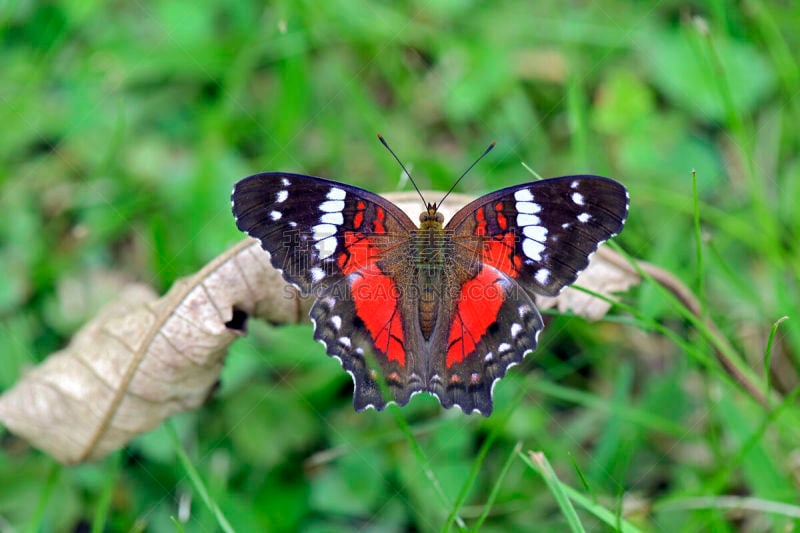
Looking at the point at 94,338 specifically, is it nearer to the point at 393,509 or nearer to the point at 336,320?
the point at 336,320

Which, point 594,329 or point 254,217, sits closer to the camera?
point 254,217

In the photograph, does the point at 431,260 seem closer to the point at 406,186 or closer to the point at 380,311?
the point at 380,311

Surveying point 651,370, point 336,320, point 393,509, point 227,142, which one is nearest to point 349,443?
point 393,509

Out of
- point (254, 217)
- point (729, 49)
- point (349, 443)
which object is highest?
point (729, 49)

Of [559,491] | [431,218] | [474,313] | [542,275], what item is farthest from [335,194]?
[559,491]

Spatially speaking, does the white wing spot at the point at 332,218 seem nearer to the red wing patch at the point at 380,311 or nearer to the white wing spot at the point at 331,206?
the white wing spot at the point at 331,206

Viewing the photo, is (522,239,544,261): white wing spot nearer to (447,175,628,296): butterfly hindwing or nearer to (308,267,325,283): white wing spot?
(447,175,628,296): butterfly hindwing
